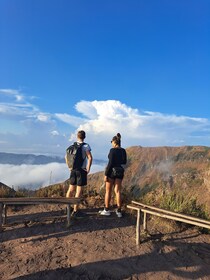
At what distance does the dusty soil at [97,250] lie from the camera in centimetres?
627

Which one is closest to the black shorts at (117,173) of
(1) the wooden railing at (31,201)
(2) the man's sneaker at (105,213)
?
(2) the man's sneaker at (105,213)

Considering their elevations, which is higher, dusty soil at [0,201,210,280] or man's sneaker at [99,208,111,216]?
man's sneaker at [99,208,111,216]

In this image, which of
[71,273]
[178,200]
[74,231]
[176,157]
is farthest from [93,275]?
[176,157]

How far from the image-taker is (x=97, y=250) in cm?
691

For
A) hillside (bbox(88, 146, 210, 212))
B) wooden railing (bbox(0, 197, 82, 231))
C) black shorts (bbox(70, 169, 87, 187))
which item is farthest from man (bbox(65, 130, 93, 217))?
hillside (bbox(88, 146, 210, 212))

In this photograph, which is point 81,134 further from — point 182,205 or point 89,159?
point 182,205

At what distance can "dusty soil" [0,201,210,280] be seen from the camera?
627cm

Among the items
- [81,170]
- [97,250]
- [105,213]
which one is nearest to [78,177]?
[81,170]

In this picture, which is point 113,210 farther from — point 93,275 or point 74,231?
point 93,275

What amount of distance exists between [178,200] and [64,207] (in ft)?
9.59

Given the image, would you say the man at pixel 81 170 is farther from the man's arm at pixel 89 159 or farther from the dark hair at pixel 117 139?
the dark hair at pixel 117 139

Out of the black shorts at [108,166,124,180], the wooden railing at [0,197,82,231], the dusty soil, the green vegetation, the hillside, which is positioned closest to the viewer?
the dusty soil

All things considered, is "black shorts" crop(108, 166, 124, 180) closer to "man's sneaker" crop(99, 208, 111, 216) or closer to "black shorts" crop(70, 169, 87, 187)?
"black shorts" crop(70, 169, 87, 187)

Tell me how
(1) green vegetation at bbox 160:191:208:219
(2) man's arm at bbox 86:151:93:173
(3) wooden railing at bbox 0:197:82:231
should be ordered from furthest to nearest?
(1) green vegetation at bbox 160:191:208:219
(2) man's arm at bbox 86:151:93:173
(3) wooden railing at bbox 0:197:82:231
